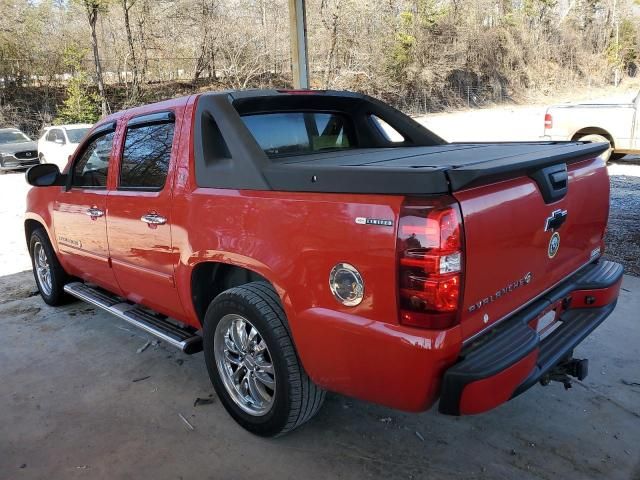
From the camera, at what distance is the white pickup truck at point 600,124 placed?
11477mm

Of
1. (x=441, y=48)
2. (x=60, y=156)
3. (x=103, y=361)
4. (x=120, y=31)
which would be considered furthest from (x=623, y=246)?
(x=441, y=48)

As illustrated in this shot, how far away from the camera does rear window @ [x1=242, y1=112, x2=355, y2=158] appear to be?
10.8 feet

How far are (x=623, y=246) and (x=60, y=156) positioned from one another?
587 inches

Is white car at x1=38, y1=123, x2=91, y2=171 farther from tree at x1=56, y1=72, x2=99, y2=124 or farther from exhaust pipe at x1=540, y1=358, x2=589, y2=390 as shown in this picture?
exhaust pipe at x1=540, y1=358, x2=589, y2=390

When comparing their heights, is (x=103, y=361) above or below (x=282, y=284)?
below

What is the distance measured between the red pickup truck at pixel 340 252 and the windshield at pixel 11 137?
1746cm

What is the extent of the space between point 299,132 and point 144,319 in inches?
65.6

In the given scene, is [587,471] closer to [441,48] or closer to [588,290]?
[588,290]

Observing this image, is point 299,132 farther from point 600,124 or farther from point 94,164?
point 600,124

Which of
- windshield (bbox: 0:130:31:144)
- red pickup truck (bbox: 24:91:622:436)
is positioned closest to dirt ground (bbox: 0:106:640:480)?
red pickup truck (bbox: 24:91:622:436)

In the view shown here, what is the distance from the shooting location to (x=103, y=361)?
3955 millimetres

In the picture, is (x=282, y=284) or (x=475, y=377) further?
(x=282, y=284)

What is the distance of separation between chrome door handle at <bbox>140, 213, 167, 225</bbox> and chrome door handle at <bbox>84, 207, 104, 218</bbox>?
2.10ft

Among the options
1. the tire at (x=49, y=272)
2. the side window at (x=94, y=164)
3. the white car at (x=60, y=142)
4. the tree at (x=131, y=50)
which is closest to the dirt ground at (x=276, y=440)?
the tire at (x=49, y=272)
